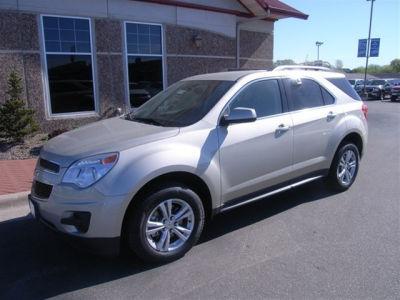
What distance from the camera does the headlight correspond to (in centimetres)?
343

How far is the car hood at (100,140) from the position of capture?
3.59 m

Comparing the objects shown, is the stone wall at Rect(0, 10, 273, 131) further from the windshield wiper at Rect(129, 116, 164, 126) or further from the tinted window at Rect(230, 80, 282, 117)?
the tinted window at Rect(230, 80, 282, 117)

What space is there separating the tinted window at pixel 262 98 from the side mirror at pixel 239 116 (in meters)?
0.26

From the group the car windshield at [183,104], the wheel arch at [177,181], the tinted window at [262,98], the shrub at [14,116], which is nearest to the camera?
the wheel arch at [177,181]

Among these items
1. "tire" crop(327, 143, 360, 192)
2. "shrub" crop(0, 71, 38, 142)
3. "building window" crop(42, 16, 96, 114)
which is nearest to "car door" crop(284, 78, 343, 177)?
"tire" crop(327, 143, 360, 192)

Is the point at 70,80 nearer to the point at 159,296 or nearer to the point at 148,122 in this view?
the point at 148,122

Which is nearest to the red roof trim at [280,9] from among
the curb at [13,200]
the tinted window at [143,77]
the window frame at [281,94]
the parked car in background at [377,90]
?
the tinted window at [143,77]

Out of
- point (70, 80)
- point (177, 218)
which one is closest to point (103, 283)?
point (177, 218)

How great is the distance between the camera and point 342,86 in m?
5.90

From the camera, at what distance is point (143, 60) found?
464 inches

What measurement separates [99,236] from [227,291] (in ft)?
3.88

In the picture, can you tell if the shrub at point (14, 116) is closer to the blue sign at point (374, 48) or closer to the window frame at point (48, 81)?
Result: the window frame at point (48, 81)

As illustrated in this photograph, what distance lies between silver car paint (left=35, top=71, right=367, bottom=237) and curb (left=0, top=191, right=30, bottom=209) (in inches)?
69.5

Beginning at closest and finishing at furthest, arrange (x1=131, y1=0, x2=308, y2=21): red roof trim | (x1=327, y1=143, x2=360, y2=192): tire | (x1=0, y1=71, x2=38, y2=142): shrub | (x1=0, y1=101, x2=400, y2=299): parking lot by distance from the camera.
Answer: (x1=0, y1=101, x2=400, y2=299): parking lot, (x1=327, y1=143, x2=360, y2=192): tire, (x1=0, y1=71, x2=38, y2=142): shrub, (x1=131, y1=0, x2=308, y2=21): red roof trim
